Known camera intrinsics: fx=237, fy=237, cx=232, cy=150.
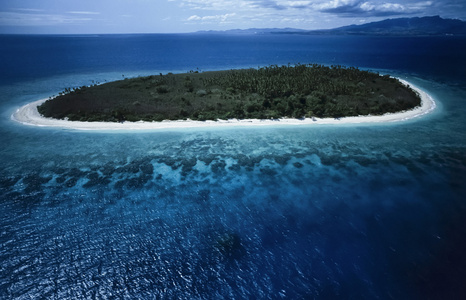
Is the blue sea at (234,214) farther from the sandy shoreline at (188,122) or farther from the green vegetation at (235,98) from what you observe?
the green vegetation at (235,98)

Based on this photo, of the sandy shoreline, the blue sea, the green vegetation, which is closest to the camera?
the blue sea

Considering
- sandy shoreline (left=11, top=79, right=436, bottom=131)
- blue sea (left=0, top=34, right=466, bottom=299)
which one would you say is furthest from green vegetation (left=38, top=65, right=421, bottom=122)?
blue sea (left=0, top=34, right=466, bottom=299)

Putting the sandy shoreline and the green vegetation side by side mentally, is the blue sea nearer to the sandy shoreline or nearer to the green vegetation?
the sandy shoreline

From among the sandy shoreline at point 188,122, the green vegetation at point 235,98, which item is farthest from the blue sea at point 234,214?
the green vegetation at point 235,98

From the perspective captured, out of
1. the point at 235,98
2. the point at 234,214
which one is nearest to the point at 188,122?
the point at 235,98

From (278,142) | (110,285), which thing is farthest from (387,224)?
(110,285)
